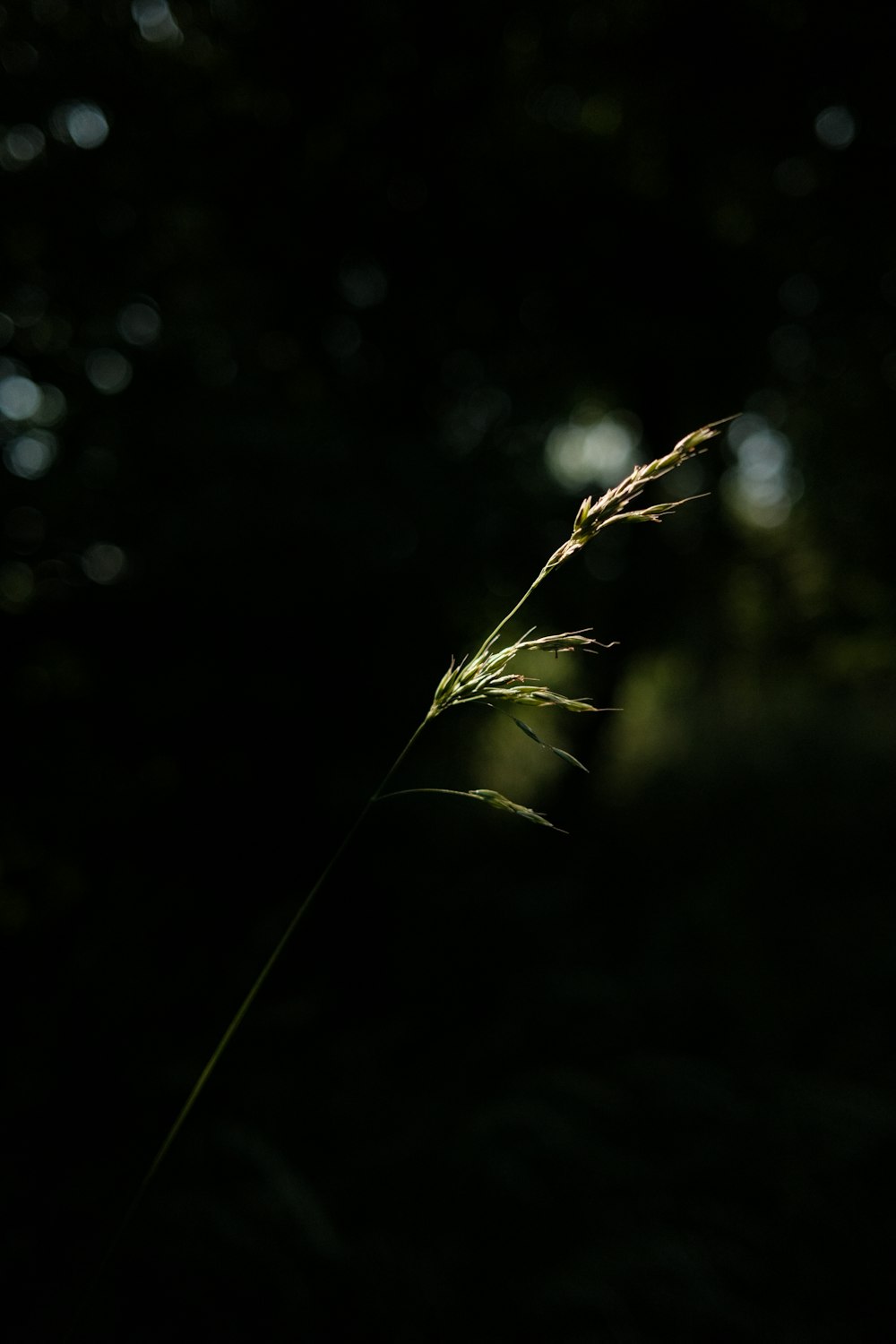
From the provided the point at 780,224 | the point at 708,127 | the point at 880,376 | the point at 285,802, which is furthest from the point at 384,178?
the point at 880,376

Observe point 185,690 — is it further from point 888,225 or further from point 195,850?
point 888,225

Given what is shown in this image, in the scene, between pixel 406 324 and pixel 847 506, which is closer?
pixel 406 324

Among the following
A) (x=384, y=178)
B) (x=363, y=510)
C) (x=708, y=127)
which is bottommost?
(x=363, y=510)

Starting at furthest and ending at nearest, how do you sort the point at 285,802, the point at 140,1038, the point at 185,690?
1. the point at 285,802
2. the point at 185,690
3. the point at 140,1038

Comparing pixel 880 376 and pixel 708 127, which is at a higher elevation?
pixel 880 376

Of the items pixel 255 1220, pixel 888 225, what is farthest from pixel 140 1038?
pixel 888 225

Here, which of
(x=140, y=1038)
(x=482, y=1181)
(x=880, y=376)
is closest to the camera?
(x=482, y=1181)
